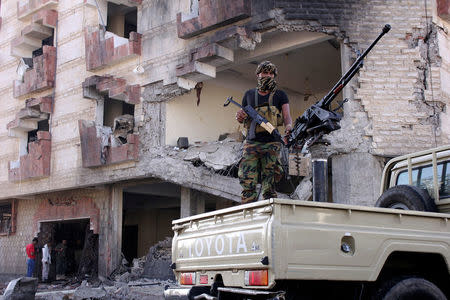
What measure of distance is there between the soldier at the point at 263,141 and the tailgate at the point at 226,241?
3.01 ft

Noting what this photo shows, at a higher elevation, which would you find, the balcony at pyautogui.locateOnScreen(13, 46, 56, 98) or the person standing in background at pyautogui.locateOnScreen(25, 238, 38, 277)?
the balcony at pyautogui.locateOnScreen(13, 46, 56, 98)

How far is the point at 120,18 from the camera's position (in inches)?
737

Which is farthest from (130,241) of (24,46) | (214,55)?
(214,55)

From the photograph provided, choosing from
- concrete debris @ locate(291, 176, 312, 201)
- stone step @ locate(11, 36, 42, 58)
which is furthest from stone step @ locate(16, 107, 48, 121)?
concrete debris @ locate(291, 176, 312, 201)

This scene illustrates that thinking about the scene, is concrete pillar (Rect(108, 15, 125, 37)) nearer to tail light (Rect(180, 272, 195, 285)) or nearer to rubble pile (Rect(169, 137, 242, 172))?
rubble pile (Rect(169, 137, 242, 172))

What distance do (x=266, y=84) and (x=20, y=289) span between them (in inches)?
294

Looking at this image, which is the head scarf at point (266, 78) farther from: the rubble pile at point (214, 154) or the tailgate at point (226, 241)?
the rubble pile at point (214, 154)

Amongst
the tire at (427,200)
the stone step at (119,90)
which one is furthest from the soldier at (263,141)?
the stone step at (119,90)

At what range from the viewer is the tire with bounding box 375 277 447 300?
3.95 m

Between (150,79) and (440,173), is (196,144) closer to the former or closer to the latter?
(150,79)

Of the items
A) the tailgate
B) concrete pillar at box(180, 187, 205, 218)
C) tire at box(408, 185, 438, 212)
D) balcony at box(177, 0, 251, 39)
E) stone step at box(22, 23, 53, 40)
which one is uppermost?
stone step at box(22, 23, 53, 40)

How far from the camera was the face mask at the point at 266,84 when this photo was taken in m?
5.58

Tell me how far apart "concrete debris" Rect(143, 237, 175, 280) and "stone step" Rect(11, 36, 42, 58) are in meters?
9.89

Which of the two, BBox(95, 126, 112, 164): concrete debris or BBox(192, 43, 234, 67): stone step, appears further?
BBox(95, 126, 112, 164): concrete debris
